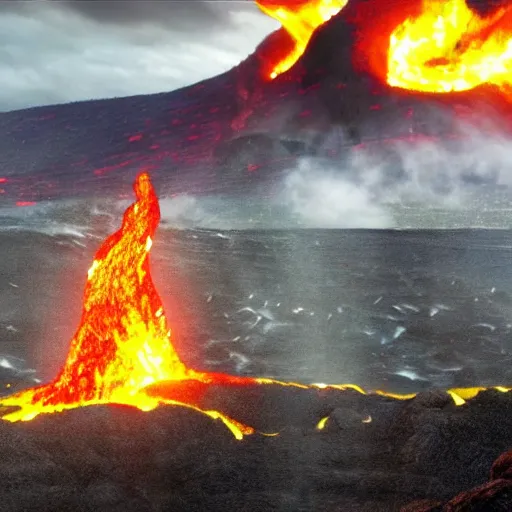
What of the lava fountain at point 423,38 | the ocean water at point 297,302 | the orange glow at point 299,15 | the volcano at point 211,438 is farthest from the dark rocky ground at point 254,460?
the orange glow at point 299,15

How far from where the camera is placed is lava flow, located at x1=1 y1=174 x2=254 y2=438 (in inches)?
304

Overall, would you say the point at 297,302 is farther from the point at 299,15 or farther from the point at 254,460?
the point at 299,15

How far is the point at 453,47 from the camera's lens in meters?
47.8

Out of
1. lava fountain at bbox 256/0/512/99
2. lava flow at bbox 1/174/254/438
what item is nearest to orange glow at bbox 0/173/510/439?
lava flow at bbox 1/174/254/438

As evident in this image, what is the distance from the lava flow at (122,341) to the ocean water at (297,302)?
4.42 metres

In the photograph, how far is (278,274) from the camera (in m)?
21.9

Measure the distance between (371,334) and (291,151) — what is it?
39816mm

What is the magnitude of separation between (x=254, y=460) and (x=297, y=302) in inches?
496

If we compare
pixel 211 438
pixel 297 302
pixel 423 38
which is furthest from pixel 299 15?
pixel 211 438

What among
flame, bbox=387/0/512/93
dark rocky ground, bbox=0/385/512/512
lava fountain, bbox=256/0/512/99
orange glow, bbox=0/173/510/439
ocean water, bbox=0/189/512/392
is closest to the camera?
dark rocky ground, bbox=0/385/512/512

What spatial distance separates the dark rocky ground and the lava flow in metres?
1.04

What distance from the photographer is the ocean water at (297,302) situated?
13.4 meters

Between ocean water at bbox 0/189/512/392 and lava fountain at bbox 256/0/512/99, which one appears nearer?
ocean water at bbox 0/189/512/392

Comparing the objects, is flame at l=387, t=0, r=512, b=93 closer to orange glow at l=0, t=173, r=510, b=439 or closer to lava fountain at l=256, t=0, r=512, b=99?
lava fountain at l=256, t=0, r=512, b=99
